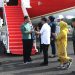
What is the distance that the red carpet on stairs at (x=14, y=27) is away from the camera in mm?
17891

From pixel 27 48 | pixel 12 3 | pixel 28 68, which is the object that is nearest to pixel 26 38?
pixel 27 48

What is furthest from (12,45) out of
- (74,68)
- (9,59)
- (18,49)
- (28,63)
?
(74,68)

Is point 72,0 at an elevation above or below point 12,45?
above

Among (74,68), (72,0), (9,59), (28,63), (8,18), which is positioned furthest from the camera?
(72,0)

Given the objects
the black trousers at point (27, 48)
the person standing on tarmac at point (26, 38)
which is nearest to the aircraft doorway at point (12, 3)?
the person standing on tarmac at point (26, 38)

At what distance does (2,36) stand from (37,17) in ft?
13.5

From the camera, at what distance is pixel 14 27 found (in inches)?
762

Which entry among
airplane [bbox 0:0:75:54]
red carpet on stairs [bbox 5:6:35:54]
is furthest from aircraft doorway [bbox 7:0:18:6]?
red carpet on stairs [bbox 5:6:35:54]

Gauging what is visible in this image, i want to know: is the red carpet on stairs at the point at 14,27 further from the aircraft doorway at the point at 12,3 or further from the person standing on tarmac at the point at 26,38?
the person standing on tarmac at the point at 26,38

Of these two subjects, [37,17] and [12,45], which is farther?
[37,17]

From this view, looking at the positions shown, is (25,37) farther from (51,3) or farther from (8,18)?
(51,3)

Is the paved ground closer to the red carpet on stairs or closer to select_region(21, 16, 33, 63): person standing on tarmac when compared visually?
select_region(21, 16, 33, 63): person standing on tarmac

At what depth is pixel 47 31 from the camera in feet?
48.3

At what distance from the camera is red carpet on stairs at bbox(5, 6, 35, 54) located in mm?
17891
